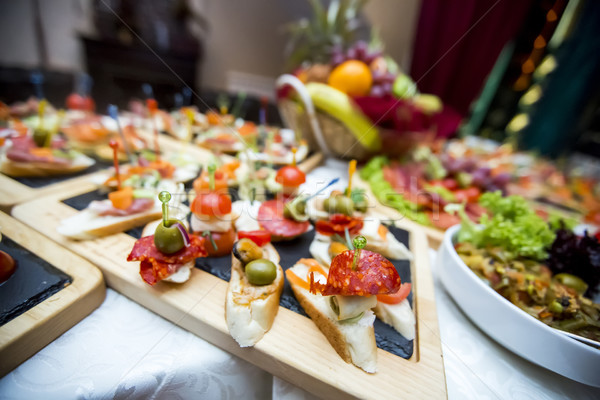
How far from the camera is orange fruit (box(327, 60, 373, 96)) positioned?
1.49m

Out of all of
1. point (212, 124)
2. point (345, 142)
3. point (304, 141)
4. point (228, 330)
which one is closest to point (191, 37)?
point (212, 124)

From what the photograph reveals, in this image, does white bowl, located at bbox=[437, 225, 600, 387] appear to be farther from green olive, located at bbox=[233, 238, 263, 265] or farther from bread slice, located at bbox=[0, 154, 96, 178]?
bread slice, located at bbox=[0, 154, 96, 178]

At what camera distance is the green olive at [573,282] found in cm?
75

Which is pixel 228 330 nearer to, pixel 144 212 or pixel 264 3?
pixel 144 212

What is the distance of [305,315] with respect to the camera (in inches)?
25.5

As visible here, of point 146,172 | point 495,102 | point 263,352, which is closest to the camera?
point 263,352

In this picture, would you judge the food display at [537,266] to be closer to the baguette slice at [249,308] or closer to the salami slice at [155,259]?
the baguette slice at [249,308]

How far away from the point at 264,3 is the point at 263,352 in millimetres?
3621

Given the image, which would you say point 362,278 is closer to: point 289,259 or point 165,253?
point 289,259

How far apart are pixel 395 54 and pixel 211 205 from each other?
10.3 ft

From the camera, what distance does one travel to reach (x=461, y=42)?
2715mm

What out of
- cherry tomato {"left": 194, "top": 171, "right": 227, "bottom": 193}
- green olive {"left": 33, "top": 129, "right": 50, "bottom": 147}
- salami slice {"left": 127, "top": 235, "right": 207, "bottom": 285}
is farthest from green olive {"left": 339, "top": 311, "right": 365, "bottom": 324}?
green olive {"left": 33, "top": 129, "right": 50, "bottom": 147}

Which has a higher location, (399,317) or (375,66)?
(375,66)

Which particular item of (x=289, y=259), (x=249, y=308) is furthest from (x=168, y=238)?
(x=289, y=259)
